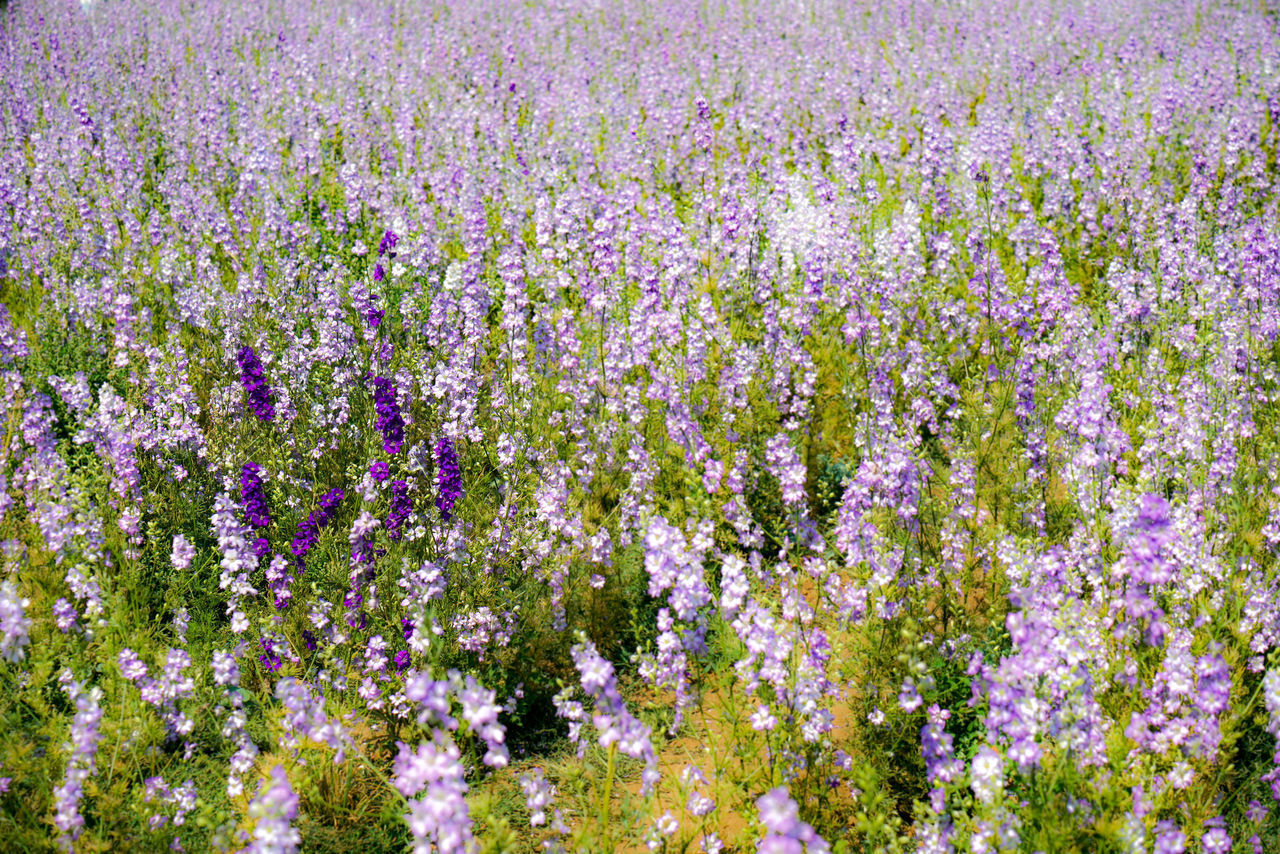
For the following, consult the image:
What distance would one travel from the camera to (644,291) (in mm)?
5324

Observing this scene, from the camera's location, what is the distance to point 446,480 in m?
3.88

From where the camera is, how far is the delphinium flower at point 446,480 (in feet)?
12.7

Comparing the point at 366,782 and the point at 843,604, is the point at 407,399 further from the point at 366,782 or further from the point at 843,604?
the point at 843,604

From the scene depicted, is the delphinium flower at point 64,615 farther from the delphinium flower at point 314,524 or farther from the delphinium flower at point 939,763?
the delphinium flower at point 939,763

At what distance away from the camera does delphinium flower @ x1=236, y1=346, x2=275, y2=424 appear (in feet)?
14.9

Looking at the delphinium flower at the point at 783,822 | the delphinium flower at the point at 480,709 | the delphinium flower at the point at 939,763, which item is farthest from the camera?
the delphinium flower at the point at 939,763

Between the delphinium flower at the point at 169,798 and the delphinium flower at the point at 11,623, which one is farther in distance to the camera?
the delphinium flower at the point at 169,798

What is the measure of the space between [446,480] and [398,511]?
0.29m

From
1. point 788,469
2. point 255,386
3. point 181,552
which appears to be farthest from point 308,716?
point 255,386

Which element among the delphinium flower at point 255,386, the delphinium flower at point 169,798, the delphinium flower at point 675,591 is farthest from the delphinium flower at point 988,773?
the delphinium flower at point 255,386

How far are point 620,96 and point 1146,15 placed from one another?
9823mm

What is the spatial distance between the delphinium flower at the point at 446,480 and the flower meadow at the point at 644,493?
0.03 metres

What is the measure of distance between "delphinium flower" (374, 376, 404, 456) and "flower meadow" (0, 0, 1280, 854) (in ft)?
0.08

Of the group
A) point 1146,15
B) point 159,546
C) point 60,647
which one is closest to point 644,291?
point 159,546
